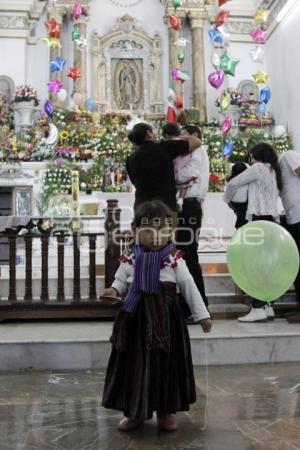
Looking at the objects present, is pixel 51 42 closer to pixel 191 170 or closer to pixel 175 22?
pixel 175 22

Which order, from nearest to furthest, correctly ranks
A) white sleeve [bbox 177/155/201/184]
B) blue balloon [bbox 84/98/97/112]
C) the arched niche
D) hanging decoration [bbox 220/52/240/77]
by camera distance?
white sleeve [bbox 177/155/201/184] → hanging decoration [bbox 220/52/240/77] → blue balloon [bbox 84/98/97/112] → the arched niche

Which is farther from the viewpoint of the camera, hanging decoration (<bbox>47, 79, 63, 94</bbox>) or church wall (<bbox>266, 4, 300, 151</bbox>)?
church wall (<bbox>266, 4, 300, 151</bbox>)

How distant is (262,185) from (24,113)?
10.7m

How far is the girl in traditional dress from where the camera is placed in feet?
7.79

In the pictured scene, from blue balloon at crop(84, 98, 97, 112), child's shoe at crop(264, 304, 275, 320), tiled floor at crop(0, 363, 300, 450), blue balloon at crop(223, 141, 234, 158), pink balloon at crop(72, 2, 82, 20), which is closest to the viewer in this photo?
tiled floor at crop(0, 363, 300, 450)

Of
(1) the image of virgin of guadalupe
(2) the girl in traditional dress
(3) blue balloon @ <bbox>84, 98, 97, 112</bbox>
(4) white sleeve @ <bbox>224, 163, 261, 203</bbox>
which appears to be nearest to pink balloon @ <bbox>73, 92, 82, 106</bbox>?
(3) blue balloon @ <bbox>84, 98, 97, 112</bbox>

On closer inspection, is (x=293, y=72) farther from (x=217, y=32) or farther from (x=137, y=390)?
(x=137, y=390)

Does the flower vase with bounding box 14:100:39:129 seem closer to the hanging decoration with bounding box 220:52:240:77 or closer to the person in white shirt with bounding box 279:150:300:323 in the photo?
the hanging decoration with bounding box 220:52:240:77

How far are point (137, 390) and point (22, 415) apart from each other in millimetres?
611

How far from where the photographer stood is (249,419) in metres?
2.51

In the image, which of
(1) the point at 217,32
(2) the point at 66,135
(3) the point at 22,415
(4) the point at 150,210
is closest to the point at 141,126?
(4) the point at 150,210

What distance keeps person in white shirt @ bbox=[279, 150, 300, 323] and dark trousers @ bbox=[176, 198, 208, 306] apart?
2.50 ft

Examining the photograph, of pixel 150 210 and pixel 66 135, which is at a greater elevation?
pixel 66 135

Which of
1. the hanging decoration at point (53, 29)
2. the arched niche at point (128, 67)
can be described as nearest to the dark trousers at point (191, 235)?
the hanging decoration at point (53, 29)
